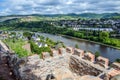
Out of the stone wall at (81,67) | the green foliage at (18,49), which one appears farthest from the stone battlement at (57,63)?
the green foliage at (18,49)

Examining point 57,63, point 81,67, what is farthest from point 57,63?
point 81,67

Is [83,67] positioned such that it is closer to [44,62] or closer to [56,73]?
[44,62]

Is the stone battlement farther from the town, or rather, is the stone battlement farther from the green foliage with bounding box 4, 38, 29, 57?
the green foliage with bounding box 4, 38, 29, 57

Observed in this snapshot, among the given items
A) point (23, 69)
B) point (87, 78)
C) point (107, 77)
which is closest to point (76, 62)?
point (23, 69)

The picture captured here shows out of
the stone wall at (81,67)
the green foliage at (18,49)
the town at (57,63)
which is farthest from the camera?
the green foliage at (18,49)

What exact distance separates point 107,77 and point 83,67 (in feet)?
6.74

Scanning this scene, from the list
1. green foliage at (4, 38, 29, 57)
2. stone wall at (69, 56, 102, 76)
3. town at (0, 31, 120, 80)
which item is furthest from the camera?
green foliage at (4, 38, 29, 57)

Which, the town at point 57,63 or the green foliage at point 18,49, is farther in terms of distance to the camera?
the green foliage at point 18,49

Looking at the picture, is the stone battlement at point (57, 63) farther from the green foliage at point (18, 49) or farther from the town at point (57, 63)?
the green foliage at point (18, 49)

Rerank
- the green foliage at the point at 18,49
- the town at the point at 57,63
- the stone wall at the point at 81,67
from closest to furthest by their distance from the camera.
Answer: the town at the point at 57,63
the stone wall at the point at 81,67
the green foliage at the point at 18,49

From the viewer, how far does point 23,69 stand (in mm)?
5434

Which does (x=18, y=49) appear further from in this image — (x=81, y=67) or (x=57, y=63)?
(x=81, y=67)

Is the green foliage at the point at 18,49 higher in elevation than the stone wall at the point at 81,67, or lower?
lower

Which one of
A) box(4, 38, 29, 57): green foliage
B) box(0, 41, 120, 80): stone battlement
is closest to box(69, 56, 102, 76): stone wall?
box(0, 41, 120, 80): stone battlement
